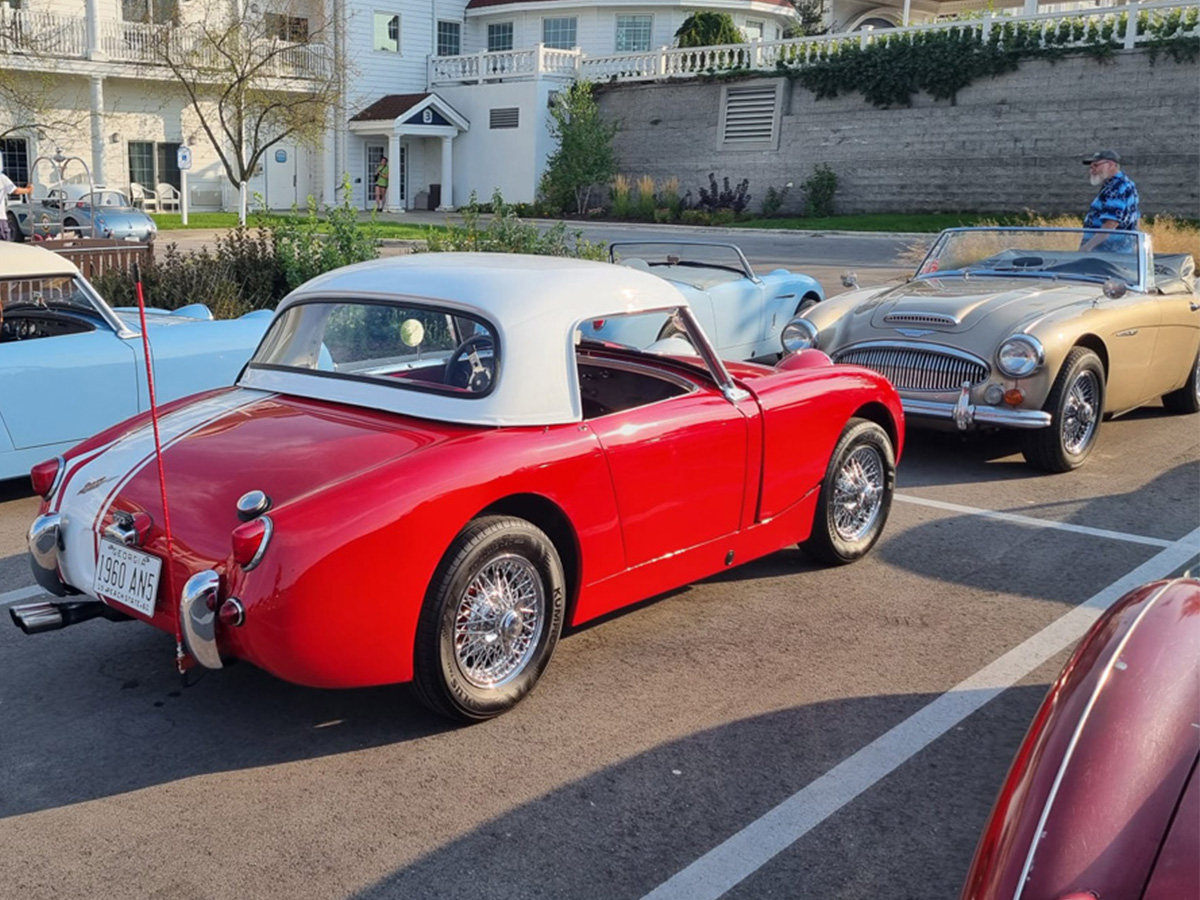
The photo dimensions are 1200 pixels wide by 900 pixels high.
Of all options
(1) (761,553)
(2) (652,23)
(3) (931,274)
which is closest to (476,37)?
(2) (652,23)

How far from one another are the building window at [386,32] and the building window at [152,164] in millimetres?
7898

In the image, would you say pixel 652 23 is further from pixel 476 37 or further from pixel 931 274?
pixel 931 274

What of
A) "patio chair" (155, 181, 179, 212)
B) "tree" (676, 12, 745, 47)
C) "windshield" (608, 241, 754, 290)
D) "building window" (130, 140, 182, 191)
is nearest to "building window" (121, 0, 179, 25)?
"building window" (130, 140, 182, 191)

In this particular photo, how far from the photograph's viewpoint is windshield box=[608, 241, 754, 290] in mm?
10156

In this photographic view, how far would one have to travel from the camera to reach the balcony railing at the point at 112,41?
31.1 meters

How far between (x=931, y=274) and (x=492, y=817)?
6.78m

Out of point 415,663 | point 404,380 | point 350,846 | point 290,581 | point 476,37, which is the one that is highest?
point 476,37

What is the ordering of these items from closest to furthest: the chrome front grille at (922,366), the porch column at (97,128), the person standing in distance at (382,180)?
the chrome front grille at (922,366)
the porch column at (97,128)
the person standing in distance at (382,180)

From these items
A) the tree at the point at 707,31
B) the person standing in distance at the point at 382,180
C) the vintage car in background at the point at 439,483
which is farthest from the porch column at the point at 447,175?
the vintage car in background at the point at 439,483

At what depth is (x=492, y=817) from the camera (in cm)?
346

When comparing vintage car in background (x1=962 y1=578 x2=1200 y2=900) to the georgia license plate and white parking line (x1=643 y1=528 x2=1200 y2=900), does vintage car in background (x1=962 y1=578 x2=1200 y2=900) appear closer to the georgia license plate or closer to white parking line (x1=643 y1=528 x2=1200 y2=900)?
white parking line (x1=643 y1=528 x2=1200 y2=900)

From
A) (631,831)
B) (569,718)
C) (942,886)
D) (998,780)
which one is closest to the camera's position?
(942,886)

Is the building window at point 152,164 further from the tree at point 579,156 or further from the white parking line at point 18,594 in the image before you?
the white parking line at point 18,594

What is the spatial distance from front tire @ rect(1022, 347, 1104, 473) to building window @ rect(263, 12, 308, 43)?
1201 inches
